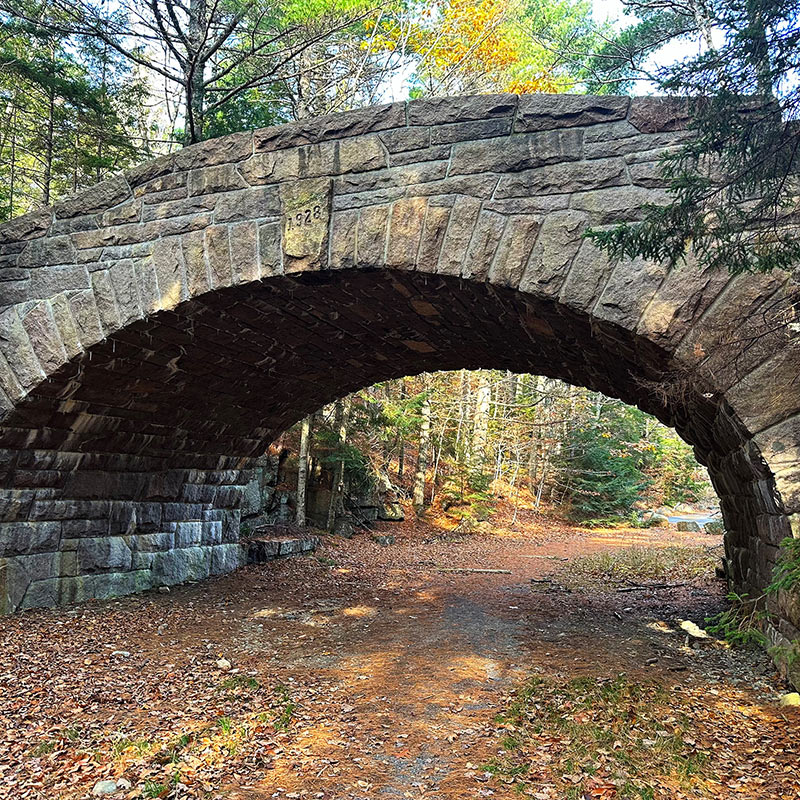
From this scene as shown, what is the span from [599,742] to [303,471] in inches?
379

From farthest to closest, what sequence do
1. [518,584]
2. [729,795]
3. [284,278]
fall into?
[518,584]
[284,278]
[729,795]

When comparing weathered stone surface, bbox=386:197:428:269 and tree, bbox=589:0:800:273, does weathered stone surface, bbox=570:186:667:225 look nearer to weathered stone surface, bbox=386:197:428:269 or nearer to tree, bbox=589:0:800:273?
tree, bbox=589:0:800:273

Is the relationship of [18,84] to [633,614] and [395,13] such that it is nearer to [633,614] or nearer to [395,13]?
[395,13]

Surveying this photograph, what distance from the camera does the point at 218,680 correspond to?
Answer: 4.65 meters

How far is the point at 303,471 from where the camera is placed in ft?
41.2

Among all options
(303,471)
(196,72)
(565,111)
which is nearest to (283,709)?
(565,111)

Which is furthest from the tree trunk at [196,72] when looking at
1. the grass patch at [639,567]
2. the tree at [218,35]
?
the grass patch at [639,567]

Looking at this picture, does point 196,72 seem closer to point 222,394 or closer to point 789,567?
point 222,394

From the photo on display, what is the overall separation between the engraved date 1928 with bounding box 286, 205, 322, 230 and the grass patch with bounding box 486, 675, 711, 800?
3663 millimetres

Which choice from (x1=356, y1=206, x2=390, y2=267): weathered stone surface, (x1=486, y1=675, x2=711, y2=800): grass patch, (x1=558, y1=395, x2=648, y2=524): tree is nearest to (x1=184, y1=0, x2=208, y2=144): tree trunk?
(x1=356, y1=206, x2=390, y2=267): weathered stone surface

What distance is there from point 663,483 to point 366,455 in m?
14.5

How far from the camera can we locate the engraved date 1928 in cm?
494

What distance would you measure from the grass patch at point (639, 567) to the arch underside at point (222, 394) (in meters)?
3.22

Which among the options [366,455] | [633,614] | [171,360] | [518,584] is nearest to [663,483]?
[366,455]
